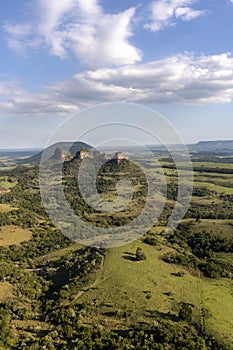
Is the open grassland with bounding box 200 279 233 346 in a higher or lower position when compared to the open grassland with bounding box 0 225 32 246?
lower

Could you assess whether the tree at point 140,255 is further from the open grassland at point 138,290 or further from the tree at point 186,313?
the tree at point 186,313

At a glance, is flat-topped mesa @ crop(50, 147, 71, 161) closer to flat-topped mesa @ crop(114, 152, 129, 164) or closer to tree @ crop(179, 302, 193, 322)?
flat-topped mesa @ crop(114, 152, 129, 164)

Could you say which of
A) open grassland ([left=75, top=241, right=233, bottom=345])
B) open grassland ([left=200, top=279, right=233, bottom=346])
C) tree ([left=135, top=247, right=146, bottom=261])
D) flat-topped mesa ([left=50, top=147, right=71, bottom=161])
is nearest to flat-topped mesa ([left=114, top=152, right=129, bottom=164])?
flat-topped mesa ([left=50, top=147, right=71, bottom=161])

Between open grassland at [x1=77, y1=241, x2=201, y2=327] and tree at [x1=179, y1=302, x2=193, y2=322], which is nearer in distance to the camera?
tree at [x1=179, y1=302, x2=193, y2=322]

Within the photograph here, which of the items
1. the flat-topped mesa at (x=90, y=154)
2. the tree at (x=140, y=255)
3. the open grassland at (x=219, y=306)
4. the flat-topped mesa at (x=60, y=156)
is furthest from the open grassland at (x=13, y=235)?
the flat-topped mesa at (x=60, y=156)

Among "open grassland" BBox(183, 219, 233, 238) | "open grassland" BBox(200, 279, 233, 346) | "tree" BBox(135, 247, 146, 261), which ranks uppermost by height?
"tree" BBox(135, 247, 146, 261)

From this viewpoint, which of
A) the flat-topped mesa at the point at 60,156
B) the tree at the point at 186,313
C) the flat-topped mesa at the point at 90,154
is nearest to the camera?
the tree at the point at 186,313

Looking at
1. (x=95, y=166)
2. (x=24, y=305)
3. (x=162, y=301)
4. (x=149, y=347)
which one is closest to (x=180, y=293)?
(x=162, y=301)

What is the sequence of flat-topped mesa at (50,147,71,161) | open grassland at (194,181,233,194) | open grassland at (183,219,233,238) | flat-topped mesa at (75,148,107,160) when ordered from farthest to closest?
flat-topped mesa at (50,147,71,161) → flat-topped mesa at (75,148,107,160) → open grassland at (194,181,233,194) → open grassland at (183,219,233,238)

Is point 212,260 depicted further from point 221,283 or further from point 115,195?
point 115,195
